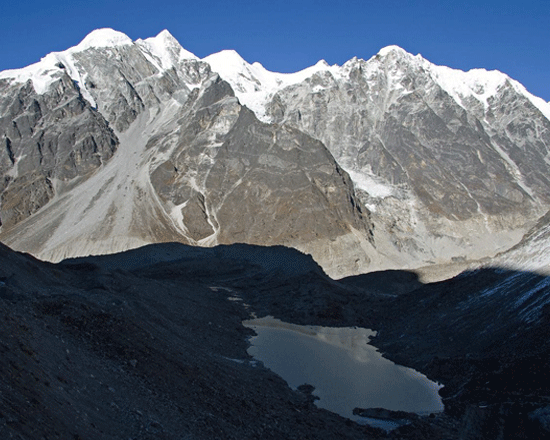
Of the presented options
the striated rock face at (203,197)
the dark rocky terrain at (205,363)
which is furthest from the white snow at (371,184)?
the dark rocky terrain at (205,363)

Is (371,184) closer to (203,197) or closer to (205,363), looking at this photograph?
(203,197)

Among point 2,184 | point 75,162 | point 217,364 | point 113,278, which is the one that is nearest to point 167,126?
point 75,162

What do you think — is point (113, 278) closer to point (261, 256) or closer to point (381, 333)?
point (381, 333)

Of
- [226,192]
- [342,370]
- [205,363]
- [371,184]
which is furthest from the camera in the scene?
[371,184]

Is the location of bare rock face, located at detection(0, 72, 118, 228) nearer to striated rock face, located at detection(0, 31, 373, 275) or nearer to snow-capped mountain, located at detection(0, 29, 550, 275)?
snow-capped mountain, located at detection(0, 29, 550, 275)

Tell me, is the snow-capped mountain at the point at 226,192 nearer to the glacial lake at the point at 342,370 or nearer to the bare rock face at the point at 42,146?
the bare rock face at the point at 42,146

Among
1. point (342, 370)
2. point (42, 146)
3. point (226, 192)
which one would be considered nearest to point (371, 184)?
point (226, 192)
